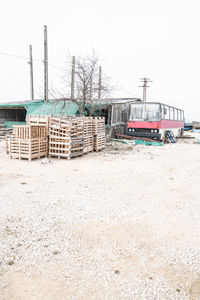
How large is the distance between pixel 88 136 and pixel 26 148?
11.6 ft

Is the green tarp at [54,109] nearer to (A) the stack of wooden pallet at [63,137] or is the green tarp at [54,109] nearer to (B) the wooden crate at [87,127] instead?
(B) the wooden crate at [87,127]

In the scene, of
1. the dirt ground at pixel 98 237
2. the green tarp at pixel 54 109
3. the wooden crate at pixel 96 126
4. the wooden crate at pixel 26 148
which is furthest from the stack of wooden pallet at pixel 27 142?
the green tarp at pixel 54 109

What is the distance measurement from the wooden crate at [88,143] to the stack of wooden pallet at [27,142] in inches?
94.6

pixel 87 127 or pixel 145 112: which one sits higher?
pixel 145 112

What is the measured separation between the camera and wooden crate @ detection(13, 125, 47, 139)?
1000 cm

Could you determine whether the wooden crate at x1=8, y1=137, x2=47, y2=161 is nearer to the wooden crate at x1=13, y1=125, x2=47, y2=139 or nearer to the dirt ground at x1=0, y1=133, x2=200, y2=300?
the wooden crate at x1=13, y1=125, x2=47, y2=139

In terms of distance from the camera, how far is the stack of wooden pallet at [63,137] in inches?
411

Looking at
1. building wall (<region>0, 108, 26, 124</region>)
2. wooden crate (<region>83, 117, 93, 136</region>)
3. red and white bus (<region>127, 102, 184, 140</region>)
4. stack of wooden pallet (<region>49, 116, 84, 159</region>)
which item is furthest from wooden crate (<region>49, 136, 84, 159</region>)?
building wall (<region>0, 108, 26, 124</region>)

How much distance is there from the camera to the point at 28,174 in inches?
305

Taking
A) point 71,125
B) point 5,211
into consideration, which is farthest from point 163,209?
point 71,125

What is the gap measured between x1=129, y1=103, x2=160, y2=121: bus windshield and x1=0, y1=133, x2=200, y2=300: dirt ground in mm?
9274

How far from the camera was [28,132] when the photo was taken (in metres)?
10.1

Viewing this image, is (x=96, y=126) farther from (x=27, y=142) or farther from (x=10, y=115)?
(x=10, y=115)

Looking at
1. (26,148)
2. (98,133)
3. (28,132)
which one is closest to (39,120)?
(28,132)
